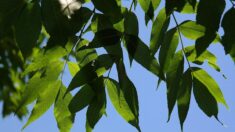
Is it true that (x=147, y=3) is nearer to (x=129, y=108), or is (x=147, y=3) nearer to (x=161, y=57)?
(x=161, y=57)

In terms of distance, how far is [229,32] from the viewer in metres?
1.33

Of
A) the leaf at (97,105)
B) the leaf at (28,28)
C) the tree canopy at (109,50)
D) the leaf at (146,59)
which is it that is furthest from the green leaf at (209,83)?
the leaf at (28,28)

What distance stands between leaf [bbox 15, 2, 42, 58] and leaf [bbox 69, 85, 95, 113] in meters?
0.27

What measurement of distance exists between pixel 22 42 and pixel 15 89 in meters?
3.61

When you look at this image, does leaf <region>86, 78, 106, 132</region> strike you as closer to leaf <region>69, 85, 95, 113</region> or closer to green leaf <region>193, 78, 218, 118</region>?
leaf <region>69, 85, 95, 113</region>

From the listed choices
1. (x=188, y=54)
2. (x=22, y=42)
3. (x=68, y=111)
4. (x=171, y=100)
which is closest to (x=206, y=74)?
(x=188, y=54)

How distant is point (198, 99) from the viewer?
1.51 m

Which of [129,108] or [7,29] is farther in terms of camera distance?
[129,108]

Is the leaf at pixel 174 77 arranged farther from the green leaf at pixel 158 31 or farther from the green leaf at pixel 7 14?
the green leaf at pixel 7 14

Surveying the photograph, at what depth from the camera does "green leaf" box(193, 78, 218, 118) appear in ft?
4.81

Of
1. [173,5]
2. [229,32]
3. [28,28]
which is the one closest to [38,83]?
[28,28]

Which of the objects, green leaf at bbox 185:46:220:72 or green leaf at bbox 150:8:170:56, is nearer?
green leaf at bbox 150:8:170:56

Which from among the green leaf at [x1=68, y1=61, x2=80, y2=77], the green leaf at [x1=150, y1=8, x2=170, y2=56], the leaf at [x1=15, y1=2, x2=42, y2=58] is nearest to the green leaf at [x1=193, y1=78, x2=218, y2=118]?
the green leaf at [x1=150, y1=8, x2=170, y2=56]

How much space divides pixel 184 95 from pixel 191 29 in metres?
0.21
